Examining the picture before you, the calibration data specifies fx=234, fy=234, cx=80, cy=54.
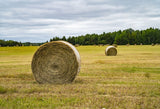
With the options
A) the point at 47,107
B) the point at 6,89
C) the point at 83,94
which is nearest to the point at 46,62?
the point at 6,89

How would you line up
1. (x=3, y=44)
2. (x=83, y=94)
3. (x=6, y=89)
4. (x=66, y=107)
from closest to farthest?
(x=66, y=107)
(x=83, y=94)
(x=6, y=89)
(x=3, y=44)

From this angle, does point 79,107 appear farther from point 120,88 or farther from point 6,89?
point 6,89

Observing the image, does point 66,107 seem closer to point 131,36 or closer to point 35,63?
point 35,63

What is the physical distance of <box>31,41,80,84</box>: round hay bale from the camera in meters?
9.52

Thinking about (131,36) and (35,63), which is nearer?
(35,63)

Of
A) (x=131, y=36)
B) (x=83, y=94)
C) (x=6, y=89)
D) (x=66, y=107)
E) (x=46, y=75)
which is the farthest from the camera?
(x=131, y=36)

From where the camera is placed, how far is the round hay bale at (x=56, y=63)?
31.2ft

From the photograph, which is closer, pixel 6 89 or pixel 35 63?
pixel 6 89

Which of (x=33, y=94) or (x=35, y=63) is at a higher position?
(x=35, y=63)

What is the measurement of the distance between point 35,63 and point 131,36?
245 ft

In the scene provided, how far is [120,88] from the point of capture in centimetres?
803

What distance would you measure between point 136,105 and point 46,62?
16.1ft

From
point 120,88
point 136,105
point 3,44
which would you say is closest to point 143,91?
point 120,88

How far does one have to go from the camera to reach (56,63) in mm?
9820
